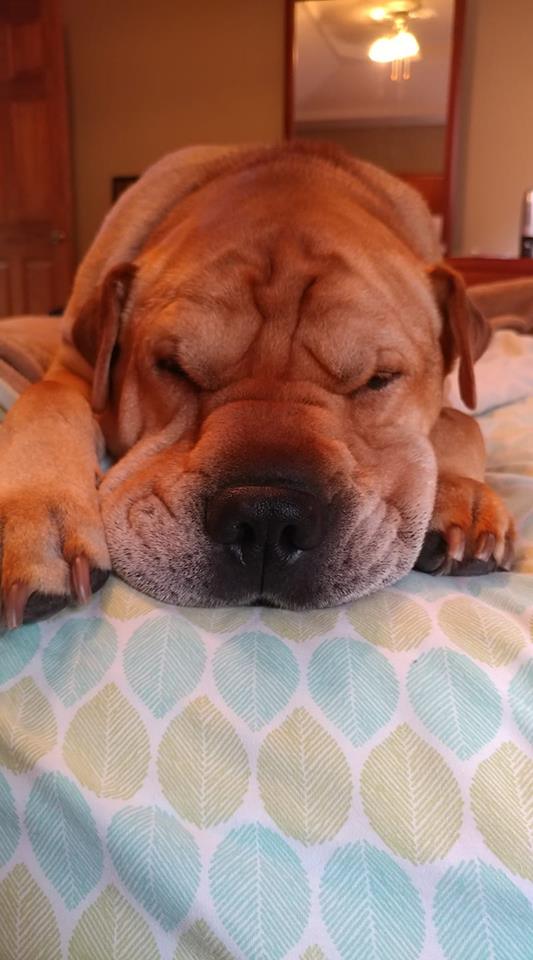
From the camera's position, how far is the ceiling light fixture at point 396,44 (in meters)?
5.75

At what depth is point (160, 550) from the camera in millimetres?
1187

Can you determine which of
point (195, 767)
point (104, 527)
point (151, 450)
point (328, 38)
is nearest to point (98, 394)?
point (151, 450)

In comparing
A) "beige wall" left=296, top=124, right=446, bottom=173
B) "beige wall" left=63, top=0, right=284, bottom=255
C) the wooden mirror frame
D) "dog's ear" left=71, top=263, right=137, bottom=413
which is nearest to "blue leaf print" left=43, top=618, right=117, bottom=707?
"dog's ear" left=71, top=263, right=137, bottom=413

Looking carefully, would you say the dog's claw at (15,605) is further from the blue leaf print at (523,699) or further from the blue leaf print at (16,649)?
the blue leaf print at (523,699)

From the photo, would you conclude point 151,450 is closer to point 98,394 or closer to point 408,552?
point 98,394

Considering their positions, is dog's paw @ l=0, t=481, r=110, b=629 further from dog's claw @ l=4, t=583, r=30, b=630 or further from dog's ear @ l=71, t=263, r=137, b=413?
dog's ear @ l=71, t=263, r=137, b=413

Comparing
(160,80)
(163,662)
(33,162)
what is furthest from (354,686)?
(160,80)

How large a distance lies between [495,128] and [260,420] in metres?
5.54

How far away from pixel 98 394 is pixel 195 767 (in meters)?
0.91

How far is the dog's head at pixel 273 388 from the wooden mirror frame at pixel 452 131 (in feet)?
12.1

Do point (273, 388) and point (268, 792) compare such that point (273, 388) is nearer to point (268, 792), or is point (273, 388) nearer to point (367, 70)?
point (268, 792)

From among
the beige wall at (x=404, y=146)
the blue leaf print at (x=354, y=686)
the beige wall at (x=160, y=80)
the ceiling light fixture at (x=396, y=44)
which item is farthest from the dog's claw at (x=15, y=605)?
the beige wall at (x=160, y=80)

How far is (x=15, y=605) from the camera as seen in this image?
3.29ft

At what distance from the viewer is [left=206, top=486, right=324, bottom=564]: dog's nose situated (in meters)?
1.10
